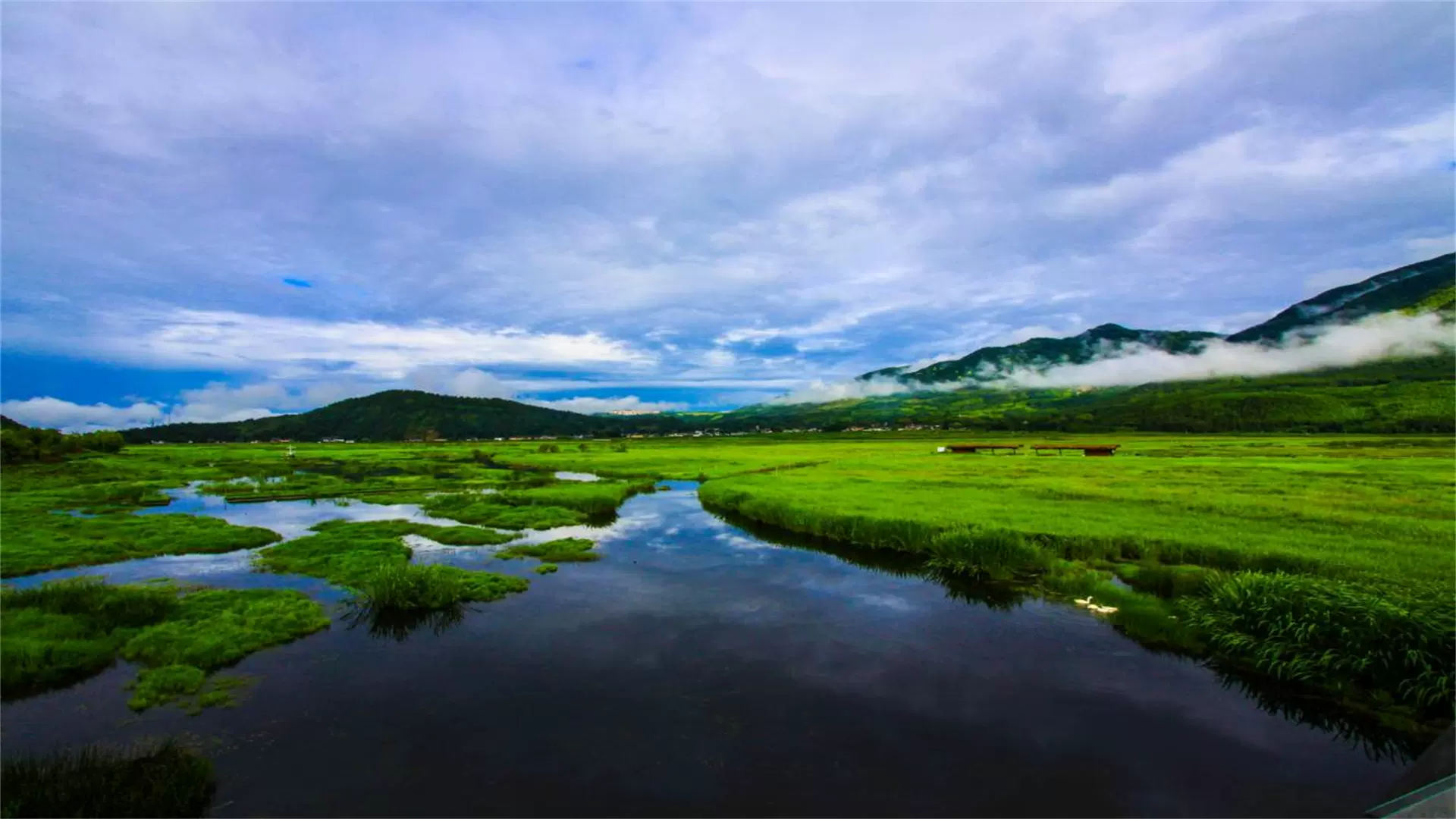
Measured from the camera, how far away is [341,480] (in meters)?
76.4

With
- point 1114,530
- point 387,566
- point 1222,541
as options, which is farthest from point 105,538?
point 1222,541

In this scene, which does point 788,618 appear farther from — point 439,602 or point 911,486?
point 911,486

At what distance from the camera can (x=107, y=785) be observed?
12.2 metres

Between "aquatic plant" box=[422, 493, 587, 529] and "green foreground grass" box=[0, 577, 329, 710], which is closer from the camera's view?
"green foreground grass" box=[0, 577, 329, 710]

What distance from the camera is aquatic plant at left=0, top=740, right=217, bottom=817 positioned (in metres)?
11.7

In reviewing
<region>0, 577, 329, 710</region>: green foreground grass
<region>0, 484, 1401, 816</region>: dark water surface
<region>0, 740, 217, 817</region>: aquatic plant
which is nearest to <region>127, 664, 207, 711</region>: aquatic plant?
→ <region>0, 577, 329, 710</region>: green foreground grass

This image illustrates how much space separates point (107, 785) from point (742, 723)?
563 inches

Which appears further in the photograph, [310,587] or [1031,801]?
[310,587]

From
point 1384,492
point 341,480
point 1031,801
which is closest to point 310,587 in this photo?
point 1031,801

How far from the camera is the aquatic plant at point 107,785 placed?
11.7 meters

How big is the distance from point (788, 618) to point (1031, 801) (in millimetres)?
11925

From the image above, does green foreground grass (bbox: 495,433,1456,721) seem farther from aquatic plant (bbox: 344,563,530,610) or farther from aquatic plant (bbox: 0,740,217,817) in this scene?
aquatic plant (bbox: 0,740,217,817)

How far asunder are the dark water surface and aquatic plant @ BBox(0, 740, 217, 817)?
0.83m

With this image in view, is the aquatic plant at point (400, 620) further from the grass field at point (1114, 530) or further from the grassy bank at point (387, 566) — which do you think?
the grass field at point (1114, 530)
